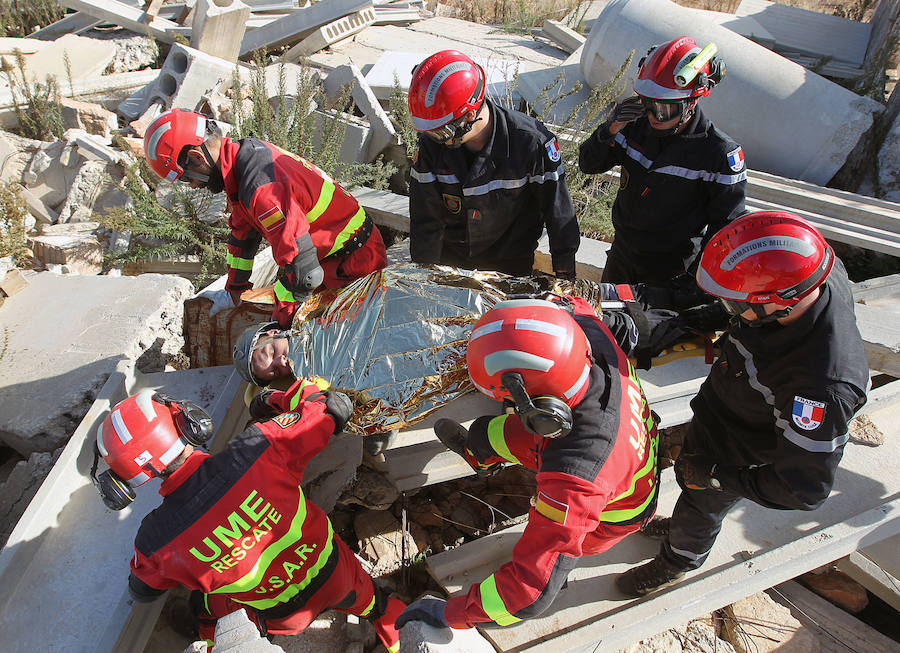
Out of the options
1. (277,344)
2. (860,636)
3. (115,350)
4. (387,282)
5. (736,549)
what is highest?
(387,282)

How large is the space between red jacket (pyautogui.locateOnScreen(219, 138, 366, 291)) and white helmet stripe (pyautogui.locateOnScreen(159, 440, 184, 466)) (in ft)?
3.64

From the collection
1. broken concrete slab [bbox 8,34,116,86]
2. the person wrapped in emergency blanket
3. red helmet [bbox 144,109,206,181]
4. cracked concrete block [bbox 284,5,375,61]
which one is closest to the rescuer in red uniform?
red helmet [bbox 144,109,206,181]

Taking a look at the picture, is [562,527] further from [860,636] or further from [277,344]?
[860,636]

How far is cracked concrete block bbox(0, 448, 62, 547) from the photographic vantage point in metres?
2.77

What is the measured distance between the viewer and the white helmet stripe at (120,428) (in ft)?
6.06

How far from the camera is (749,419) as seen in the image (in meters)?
2.05

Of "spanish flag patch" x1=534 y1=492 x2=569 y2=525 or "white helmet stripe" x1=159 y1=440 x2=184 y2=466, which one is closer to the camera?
"spanish flag patch" x1=534 y1=492 x2=569 y2=525

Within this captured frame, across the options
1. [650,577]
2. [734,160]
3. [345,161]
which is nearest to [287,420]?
[650,577]

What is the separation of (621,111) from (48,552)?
349 centimetres

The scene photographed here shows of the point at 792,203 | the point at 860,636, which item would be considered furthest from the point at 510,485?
the point at 792,203

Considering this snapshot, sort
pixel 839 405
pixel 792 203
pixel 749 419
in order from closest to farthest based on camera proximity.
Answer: pixel 839 405 < pixel 749 419 < pixel 792 203

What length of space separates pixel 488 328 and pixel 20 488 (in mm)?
2809

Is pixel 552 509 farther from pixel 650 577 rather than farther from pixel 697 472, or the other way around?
pixel 650 577

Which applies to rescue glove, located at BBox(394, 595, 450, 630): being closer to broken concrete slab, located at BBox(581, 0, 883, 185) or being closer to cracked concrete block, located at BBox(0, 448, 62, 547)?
cracked concrete block, located at BBox(0, 448, 62, 547)
